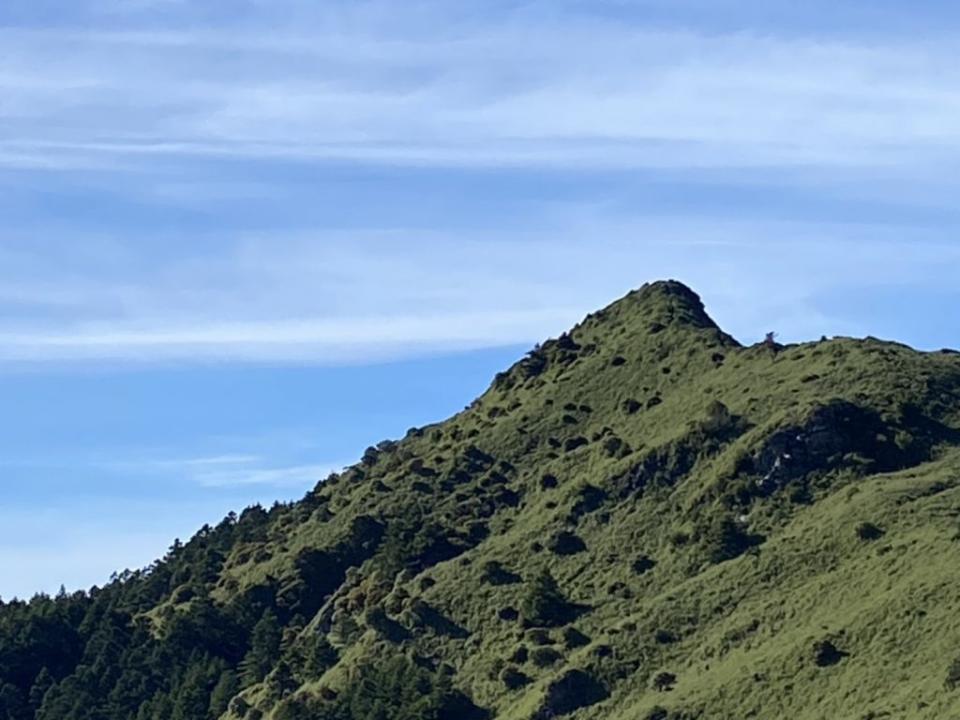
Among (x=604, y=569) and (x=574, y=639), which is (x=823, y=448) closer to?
(x=604, y=569)

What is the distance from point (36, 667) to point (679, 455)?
258 feet

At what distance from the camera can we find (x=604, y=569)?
14325cm

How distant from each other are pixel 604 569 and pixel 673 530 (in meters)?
7.13

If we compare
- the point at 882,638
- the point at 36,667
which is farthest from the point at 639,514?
the point at 36,667

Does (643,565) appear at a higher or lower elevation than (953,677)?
higher

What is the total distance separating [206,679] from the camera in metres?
162

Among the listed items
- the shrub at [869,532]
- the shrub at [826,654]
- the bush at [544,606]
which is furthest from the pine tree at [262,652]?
the shrub at [826,654]

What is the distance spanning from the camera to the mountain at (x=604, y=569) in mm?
120250

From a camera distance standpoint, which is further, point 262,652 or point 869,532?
point 262,652

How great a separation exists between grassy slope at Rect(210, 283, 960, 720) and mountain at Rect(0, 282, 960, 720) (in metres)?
0.28

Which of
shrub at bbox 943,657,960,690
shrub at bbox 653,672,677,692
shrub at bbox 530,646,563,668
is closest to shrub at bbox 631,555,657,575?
shrub at bbox 530,646,563,668

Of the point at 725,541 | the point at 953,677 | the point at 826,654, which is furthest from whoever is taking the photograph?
the point at 725,541

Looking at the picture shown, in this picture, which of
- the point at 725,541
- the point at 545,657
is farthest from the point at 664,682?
the point at 725,541

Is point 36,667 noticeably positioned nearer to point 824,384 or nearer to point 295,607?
point 295,607
